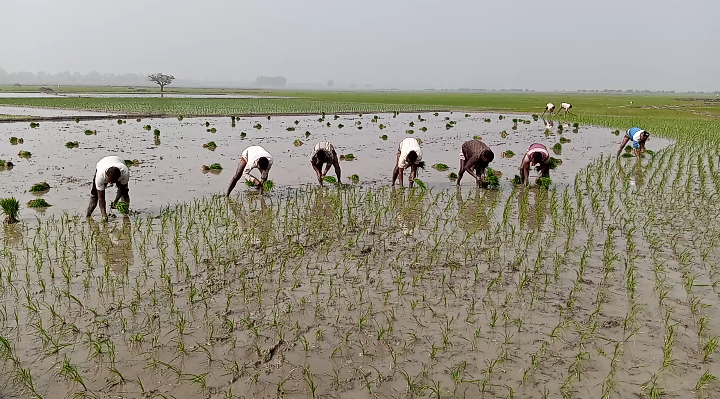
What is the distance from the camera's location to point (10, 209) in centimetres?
695

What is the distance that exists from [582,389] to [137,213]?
23.1 ft

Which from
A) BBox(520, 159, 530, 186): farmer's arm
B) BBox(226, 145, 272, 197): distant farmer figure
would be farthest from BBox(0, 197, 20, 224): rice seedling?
BBox(520, 159, 530, 186): farmer's arm

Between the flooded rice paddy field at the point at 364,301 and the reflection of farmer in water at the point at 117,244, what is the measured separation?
0.12 ft

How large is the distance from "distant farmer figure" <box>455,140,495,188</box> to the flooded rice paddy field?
1.45 m

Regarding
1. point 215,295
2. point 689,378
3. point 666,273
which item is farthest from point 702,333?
point 215,295

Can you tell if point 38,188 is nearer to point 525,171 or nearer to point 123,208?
point 123,208

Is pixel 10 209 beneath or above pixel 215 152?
beneath

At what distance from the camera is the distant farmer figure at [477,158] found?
964 cm

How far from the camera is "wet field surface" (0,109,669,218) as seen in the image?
979cm

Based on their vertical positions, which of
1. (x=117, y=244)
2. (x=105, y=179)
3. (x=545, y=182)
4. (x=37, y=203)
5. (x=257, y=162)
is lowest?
(x=117, y=244)

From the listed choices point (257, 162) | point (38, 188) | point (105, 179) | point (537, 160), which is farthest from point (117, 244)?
point (537, 160)

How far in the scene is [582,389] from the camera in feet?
11.1

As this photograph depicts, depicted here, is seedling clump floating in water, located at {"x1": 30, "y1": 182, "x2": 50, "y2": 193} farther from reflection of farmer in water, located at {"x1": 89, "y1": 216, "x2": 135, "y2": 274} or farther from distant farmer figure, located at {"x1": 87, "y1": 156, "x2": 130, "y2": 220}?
reflection of farmer in water, located at {"x1": 89, "y1": 216, "x2": 135, "y2": 274}

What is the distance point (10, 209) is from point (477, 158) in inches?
327
